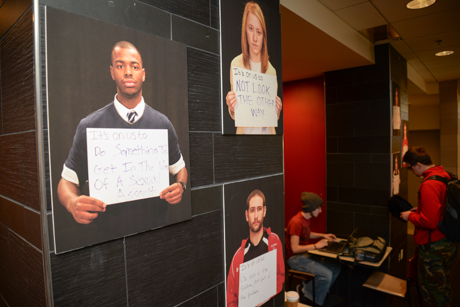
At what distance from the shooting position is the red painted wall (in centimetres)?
344

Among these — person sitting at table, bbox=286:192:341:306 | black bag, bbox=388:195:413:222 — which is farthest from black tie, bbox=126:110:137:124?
black bag, bbox=388:195:413:222

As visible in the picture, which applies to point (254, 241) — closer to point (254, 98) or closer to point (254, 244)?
point (254, 244)

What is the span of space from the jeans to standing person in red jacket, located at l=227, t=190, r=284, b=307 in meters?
1.37

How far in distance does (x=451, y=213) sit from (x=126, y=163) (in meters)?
2.34

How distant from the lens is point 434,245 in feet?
7.18

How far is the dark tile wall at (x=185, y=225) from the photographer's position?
734 mm

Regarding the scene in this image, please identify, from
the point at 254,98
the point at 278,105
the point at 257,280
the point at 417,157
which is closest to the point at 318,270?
the point at 417,157

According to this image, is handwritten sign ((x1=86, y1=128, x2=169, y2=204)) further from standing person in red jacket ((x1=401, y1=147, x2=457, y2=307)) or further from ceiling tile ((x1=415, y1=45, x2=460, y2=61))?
ceiling tile ((x1=415, y1=45, x2=460, y2=61))

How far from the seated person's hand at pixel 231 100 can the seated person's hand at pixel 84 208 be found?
1.88 feet

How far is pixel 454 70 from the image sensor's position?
428cm

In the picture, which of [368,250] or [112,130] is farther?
[368,250]

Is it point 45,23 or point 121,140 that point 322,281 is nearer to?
point 121,140

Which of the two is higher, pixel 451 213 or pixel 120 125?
pixel 120 125

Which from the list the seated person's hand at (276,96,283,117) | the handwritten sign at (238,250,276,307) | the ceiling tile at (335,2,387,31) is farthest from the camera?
the ceiling tile at (335,2,387,31)
